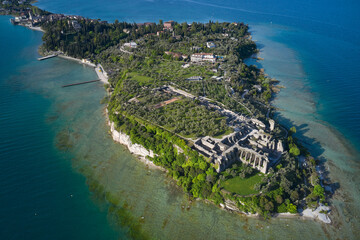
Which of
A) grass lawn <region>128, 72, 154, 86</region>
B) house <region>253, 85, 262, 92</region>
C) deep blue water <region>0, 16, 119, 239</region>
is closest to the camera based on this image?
deep blue water <region>0, 16, 119, 239</region>

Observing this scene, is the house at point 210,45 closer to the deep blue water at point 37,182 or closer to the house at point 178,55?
the house at point 178,55

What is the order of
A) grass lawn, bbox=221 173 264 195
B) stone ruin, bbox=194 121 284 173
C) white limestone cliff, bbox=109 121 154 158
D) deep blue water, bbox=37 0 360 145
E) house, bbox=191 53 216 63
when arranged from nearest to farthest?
1. grass lawn, bbox=221 173 264 195
2. stone ruin, bbox=194 121 284 173
3. white limestone cliff, bbox=109 121 154 158
4. deep blue water, bbox=37 0 360 145
5. house, bbox=191 53 216 63

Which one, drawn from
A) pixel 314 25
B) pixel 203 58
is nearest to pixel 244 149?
pixel 203 58

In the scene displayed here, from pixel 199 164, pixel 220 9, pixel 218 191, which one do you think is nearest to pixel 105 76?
pixel 199 164

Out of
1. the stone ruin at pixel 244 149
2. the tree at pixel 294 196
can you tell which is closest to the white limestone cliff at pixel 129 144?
the stone ruin at pixel 244 149

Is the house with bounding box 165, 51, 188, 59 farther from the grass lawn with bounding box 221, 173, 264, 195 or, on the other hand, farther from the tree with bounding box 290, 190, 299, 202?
the tree with bounding box 290, 190, 299, 202

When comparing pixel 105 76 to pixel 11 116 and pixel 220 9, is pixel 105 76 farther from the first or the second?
pixel 220 9

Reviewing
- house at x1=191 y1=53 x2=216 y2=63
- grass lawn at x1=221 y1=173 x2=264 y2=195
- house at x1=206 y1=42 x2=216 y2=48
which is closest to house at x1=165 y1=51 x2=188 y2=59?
house at x1=191 y1=53 x2=216 y2=63
